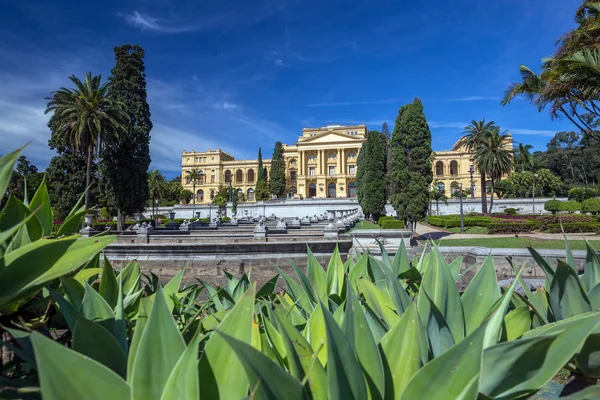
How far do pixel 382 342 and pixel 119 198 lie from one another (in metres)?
27.4

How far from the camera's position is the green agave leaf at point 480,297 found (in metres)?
1.39

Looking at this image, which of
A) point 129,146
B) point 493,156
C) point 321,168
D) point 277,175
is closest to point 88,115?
point 129,146

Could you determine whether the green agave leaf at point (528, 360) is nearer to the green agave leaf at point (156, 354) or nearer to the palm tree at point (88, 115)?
the green agave leaf at point (156, 354)

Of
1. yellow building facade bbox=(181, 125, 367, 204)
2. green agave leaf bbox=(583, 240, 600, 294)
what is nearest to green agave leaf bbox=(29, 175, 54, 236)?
green agave leaf bbox=(583, 240, 600, 294)

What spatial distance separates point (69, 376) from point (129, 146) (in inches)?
1097

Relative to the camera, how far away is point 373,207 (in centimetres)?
2869

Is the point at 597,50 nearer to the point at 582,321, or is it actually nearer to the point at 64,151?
the point at 582,321

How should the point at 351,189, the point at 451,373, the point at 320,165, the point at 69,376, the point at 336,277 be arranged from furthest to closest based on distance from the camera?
the point at 320,165 → the point at 351,189 → the point at 336,277 → the point at 451,373 → the point at 69,376

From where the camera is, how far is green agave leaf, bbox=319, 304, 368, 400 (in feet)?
2.59

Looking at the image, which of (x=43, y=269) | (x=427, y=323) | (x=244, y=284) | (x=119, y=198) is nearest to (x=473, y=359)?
(x=427, y=323)

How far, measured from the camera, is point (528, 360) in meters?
0.85

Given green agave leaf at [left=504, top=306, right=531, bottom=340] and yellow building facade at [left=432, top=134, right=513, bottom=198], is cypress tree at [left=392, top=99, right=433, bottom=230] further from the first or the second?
yellow building facade at [left=432, top=134, right=513, bottom=198]

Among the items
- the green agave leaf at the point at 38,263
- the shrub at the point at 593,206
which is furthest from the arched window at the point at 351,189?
the green agave leaf at the point at 38,263

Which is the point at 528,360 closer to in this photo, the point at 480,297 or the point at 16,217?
the point at 480,297
